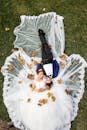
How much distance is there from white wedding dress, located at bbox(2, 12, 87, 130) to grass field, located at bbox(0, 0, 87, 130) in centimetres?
22

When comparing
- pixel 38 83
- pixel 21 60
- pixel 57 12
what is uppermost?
pixel 57 12

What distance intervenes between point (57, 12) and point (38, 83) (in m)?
2.23

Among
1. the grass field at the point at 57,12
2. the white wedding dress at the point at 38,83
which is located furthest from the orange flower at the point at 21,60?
the grass field at the point at 57,12

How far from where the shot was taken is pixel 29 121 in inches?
350

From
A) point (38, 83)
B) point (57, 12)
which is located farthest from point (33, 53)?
point (57, 12)

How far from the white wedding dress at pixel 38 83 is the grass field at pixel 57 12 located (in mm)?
217

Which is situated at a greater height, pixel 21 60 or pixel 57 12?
pixel 57 12

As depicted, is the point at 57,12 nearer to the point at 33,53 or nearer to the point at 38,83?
the point at 33,53

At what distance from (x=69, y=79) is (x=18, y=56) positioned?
3.93ft

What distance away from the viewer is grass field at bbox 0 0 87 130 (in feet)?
33.3

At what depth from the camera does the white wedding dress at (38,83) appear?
885 cm

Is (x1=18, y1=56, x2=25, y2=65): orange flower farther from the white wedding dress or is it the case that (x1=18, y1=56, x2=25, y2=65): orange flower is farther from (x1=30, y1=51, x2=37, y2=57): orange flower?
(x1=30, y1=51, x2=37, y2=57): orange flower

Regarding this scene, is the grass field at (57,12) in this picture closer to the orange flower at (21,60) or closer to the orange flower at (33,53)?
the orange flower at (21,60)

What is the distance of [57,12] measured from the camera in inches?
416
